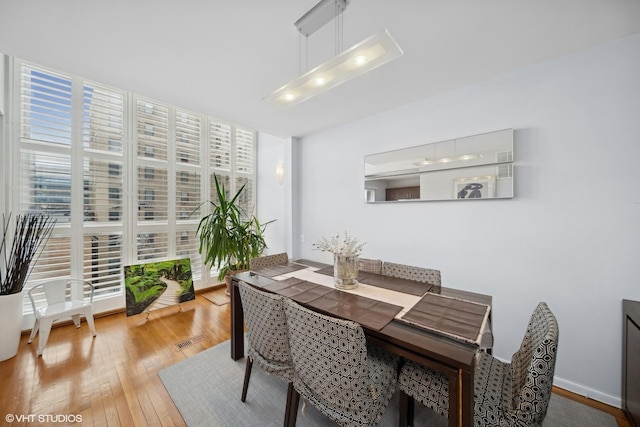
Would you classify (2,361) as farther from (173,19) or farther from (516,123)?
(516,123)

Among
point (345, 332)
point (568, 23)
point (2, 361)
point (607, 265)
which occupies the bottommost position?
point (2, 361)

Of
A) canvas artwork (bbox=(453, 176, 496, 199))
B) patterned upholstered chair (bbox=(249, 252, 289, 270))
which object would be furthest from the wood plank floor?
canvas artwork (bbox=(453, 176, 496, 199))

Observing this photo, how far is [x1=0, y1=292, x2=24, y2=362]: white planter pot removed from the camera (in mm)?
2031

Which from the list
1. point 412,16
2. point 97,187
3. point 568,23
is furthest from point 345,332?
point 97,187

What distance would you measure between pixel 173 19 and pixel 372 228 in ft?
8.42

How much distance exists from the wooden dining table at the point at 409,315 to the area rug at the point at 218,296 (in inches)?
55.1

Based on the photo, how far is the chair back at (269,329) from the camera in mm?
1328

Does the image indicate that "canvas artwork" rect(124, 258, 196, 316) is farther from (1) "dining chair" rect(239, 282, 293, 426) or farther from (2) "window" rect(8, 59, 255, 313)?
(1) "dining chair" rect(239, 282, 293, 426)

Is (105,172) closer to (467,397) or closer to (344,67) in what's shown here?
(344,67)

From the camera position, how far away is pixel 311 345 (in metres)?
1.15

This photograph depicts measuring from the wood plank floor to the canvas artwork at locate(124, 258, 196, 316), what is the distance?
8.0 inches

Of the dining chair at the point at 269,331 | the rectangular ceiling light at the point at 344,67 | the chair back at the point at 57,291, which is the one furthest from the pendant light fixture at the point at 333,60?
the chair back at the point at 57,291

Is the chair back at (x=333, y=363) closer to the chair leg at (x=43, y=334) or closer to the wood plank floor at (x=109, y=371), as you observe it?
the wood plank floor at (x=109, y=371)

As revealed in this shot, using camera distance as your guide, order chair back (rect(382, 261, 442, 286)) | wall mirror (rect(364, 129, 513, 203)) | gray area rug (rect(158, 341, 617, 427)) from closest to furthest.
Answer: gray area rug (rect(158, 341, 617, 427)) → chair back (rect(382, 261, 442, 286)) → wall mirror (rect(364, 129, 513, 203))
